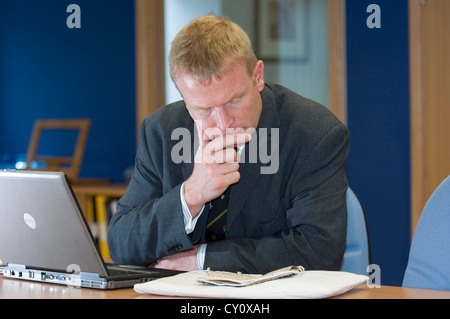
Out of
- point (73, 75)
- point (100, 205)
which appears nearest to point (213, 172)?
point (100, 205)

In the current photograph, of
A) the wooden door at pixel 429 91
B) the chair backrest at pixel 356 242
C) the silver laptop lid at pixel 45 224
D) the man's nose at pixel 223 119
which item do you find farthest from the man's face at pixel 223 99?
the wooden door at pixel 429 91

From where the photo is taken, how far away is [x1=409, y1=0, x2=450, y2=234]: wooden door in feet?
10.3

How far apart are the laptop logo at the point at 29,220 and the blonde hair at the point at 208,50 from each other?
0.59m

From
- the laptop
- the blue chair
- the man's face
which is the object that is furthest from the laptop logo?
the blue chair

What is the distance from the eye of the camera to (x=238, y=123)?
6.01 feet

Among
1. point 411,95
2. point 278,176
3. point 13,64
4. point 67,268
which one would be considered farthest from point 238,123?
point 13,64

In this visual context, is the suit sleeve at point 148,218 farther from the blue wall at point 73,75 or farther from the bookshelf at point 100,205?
the blue wall at point 73,75

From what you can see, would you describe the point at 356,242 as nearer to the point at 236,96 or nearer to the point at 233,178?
the point at 233,178

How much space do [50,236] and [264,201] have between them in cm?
70

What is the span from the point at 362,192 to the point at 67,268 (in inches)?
88.5

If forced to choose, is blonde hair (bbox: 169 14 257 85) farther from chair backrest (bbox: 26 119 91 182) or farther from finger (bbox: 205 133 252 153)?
chair backrest (bbox: 26 119 91 182)

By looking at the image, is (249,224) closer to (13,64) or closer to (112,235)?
(112,235)

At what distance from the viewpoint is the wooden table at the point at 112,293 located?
132cm

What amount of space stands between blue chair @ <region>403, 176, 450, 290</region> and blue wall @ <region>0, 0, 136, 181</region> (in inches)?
123
